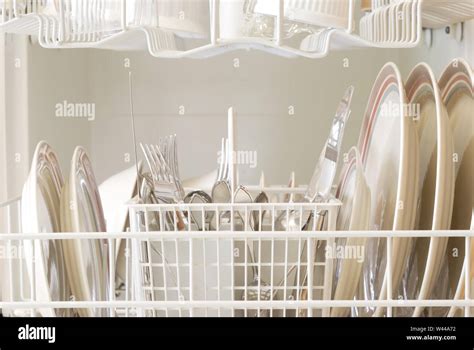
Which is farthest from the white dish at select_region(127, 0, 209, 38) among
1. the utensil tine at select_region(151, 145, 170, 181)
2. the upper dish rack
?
the utensil tine at select_region(151, 145, 170, 181)

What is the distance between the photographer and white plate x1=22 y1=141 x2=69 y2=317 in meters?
0.60

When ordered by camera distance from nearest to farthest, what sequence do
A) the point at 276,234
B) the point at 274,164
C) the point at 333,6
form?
the point at 276,234 → the point at 333,6 → the point at 274,164

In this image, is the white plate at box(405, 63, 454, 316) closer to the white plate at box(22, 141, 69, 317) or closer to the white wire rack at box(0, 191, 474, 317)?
the white wire rack at box(0, 191, 474, 317)

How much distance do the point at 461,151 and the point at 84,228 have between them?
341mm

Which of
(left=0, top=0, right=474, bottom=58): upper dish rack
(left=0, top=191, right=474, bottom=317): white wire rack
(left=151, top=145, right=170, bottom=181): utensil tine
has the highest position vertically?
(left=0, top=0, right=474, bottom=58): upper dish rack

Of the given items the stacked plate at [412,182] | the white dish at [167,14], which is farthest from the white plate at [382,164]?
the white dish at [167,14]

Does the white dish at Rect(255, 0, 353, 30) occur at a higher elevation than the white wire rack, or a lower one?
higher

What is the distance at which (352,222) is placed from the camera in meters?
0.62

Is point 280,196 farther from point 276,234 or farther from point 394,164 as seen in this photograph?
point 276,234

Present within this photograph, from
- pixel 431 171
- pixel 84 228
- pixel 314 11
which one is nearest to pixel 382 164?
pixel 431 171

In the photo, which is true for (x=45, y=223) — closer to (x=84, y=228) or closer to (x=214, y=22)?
(x=84, y=228)
